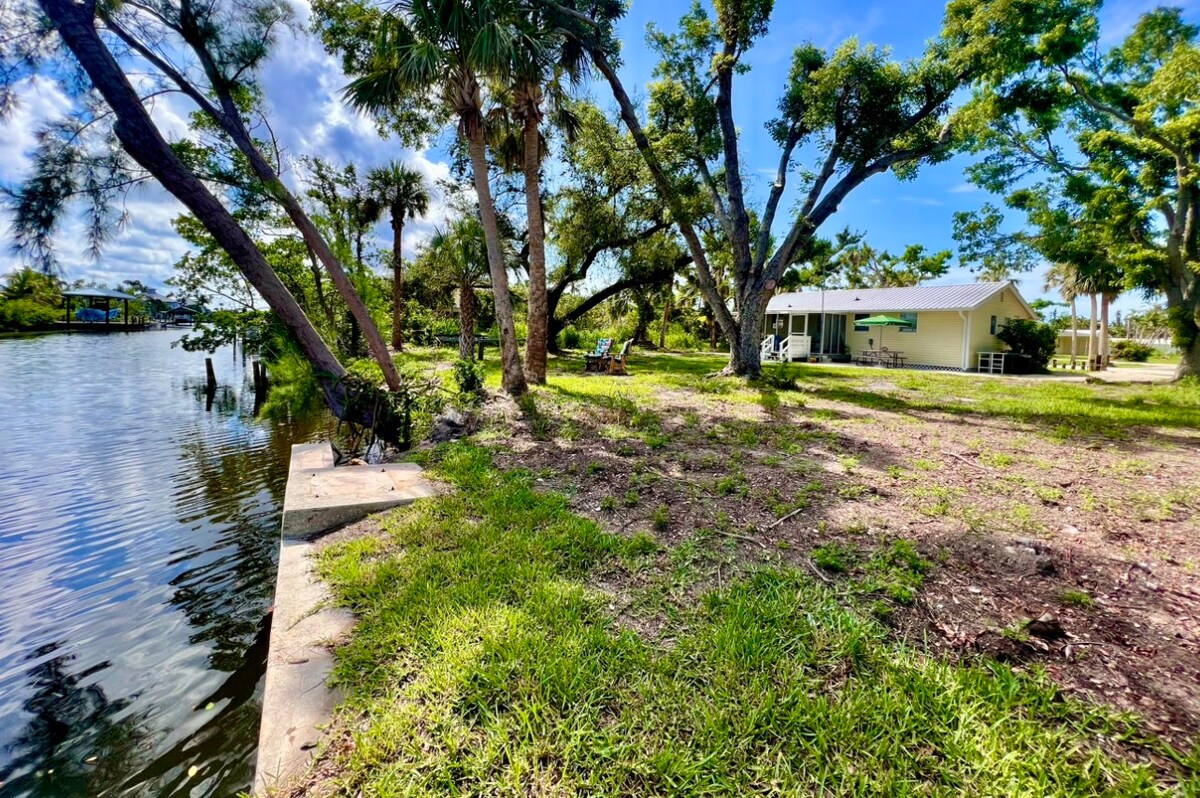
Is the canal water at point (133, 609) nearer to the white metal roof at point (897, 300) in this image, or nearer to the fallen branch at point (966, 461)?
the fallen branch at point (966, 461)

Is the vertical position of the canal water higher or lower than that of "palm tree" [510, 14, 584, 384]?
lower

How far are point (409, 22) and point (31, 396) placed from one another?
1459cm

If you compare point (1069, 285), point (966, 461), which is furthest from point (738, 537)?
point (1069, 285)

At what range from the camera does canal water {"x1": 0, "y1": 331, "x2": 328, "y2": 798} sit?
223 centimetres

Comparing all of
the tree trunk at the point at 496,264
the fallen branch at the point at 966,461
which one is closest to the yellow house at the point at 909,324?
the fallen branch at the point at 966,461

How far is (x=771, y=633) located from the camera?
7.32 ft

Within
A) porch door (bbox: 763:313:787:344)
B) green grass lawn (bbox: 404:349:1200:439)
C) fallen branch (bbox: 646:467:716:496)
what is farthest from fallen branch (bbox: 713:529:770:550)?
porch door (bbox: 763:313:787:344)

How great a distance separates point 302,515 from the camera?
3.63 m

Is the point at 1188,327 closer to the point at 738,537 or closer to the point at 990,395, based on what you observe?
the point at 990,395

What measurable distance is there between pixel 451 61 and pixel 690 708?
9169mm

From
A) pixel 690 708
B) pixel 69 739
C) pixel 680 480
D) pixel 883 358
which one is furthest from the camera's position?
pixel 883 358

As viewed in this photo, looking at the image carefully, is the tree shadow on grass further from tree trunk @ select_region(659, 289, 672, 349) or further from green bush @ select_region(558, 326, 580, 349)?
tree trunk @ select_region(659, 289, 672, 349)

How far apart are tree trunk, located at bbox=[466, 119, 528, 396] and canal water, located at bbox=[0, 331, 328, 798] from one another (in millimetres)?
4014

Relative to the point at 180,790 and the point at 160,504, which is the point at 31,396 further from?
the point at 180,790
